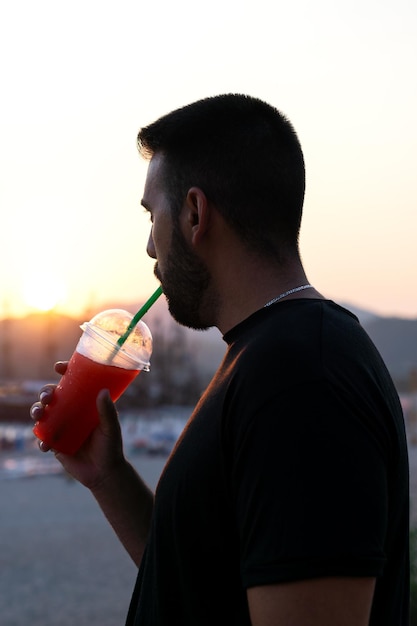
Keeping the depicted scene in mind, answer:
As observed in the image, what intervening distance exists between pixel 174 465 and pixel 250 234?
1.46 ft

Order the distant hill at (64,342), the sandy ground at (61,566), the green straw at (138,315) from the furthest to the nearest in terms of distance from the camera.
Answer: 1. the distant hill at (64,342)
2. the sandy ground at (61,566)
3. the green straw at (138,315)

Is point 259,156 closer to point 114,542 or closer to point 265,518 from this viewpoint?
point 265,518

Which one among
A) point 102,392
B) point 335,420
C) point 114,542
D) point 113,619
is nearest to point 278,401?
point 335,420

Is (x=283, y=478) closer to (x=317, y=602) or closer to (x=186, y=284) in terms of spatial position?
(x=317, y=602)

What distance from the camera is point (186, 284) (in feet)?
5.58

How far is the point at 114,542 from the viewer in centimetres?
1466

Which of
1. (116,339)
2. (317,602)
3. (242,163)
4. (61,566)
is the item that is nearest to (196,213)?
(242,163)

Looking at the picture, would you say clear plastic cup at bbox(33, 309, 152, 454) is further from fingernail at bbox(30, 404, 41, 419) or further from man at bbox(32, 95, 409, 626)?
man at bbox(32, 95, 409, 626)

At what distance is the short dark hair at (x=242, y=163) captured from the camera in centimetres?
161

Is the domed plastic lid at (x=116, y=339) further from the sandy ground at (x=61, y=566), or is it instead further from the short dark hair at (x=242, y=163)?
the sandy ground at (x=61, y=566)

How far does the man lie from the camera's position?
126 centimetres

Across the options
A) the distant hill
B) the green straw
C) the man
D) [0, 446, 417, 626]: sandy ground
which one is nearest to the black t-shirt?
the man

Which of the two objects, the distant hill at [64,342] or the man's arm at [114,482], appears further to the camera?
the distant hill at [64,342]

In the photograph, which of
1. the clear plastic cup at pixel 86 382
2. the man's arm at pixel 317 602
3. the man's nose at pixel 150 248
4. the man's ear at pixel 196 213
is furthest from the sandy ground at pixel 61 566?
the man's arm at pixel 317 602
